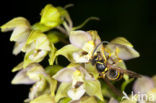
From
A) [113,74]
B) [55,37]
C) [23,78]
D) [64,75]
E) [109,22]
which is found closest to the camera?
[113,74]

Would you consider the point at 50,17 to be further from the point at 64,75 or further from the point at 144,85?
the point at 144,85

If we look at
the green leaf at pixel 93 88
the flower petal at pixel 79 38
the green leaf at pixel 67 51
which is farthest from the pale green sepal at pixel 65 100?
the flower petal at pixel 79 38

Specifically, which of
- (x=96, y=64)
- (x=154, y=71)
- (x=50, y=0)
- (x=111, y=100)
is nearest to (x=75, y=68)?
(x=96, y=64)

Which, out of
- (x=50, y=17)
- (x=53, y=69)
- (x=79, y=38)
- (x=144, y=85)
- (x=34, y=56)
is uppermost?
(x=50, y=17)

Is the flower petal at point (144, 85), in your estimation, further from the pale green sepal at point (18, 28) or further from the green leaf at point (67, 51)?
the pale green sepal at point (18, 28)

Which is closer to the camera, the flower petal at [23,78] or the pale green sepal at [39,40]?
the pale green sepal at [39,40]

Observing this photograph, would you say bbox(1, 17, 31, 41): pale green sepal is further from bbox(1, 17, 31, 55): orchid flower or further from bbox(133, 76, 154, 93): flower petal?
bbox(133, 76, 154, 93): flower petal

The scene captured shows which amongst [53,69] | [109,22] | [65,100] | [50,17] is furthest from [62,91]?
[109,22]
